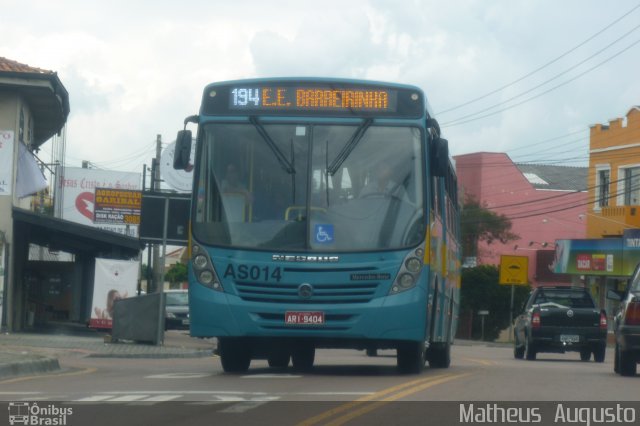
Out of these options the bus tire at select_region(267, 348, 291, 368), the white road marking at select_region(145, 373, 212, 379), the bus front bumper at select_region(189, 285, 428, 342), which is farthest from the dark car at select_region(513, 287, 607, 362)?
the bus front bumper at select_region(189, 285, 428, 342)

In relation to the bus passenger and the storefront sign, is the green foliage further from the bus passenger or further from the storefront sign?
the bus passenger

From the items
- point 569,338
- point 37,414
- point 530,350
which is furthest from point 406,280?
point 530,350

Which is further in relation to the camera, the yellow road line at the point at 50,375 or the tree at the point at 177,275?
the tree at the point at 177,275

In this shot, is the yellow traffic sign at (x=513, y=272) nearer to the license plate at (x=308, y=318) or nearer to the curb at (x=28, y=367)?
the curb at (x=28, y=367)

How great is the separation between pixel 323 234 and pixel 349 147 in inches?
44.8

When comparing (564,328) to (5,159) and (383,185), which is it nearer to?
(383,185)

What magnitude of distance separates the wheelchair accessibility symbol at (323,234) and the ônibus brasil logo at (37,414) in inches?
176

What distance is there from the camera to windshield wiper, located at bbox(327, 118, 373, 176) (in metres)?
14.3

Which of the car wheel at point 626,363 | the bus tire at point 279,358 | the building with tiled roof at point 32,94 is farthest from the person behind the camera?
the building with tiled roof at point 32,94

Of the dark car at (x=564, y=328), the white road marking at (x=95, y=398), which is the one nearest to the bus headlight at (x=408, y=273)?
the white road marking at (x=95, y=398)

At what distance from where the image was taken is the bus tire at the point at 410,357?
15.3 meters

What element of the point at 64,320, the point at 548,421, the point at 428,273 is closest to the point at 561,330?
the point at 428,273

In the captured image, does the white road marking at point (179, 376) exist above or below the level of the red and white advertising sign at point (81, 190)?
below

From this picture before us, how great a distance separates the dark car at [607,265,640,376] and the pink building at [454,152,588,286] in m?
55.7
